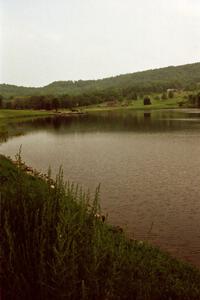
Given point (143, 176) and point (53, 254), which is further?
point (143, 176)

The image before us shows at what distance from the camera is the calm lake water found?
897 inches

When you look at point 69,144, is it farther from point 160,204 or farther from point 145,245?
point 145,245

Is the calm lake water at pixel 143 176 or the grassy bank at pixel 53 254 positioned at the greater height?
the grassy bank at pixel 53 254

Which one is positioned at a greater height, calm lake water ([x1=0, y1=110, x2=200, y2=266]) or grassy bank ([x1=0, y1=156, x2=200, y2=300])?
grassy bank ([x1=0, y1=156, x2=200, y2=300])

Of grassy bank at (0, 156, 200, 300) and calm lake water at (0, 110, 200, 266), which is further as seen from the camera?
calm lake water at (0, 110, 200, 266)

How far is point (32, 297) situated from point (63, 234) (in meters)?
1.77

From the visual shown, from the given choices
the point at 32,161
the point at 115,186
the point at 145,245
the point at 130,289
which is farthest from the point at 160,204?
the point at 32,161

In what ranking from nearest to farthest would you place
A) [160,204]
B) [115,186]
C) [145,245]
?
[145,245] < [160,204] < [115,186]

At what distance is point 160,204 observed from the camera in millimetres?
28188

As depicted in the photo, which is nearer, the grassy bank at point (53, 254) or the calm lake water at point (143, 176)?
the grassy bank at point (53, 254)

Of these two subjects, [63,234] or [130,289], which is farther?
[130,289]

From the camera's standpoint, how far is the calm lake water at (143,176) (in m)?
22.8

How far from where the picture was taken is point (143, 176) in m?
38.3

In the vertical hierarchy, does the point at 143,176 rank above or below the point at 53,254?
below
